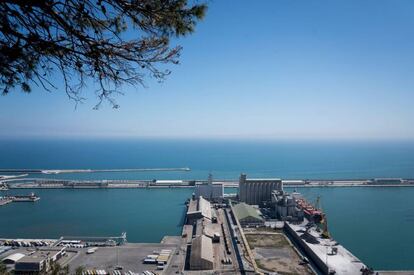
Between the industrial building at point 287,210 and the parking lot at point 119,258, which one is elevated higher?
the industrial building at point 287,210

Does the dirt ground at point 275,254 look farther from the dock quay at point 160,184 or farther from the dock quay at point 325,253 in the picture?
the dock quay at point 160,184

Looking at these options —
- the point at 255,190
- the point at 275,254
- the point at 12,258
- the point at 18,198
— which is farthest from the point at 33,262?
the point at 18,198

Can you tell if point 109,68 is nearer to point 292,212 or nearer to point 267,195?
point 292,212

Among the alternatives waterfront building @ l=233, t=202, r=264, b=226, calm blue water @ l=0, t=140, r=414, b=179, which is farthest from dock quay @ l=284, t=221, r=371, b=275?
calm blue water @ l=0, t=140, r=414, b=179

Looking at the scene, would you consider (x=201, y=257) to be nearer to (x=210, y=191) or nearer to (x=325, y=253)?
(x=325, y=253)

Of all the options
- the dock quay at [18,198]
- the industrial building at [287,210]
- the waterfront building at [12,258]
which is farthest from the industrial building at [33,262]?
the dock quay at [18,198]

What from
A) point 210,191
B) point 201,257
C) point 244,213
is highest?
point 210,191

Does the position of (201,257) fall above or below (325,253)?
above

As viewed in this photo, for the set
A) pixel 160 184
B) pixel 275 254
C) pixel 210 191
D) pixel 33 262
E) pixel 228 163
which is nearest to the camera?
pixel 33 262

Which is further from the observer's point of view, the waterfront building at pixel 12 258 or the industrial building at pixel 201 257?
the waterfront building at pixel 12 258

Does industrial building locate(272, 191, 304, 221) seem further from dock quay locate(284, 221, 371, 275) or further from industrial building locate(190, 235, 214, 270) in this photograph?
industrial building locate(190, 235, 214, 270)
